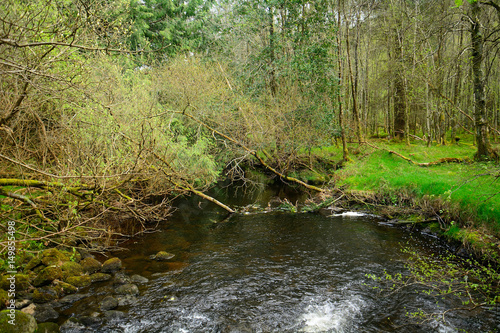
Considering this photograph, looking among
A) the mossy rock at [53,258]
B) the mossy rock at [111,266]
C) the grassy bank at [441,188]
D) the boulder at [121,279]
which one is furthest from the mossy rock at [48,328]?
the grassy bank at [441,188]

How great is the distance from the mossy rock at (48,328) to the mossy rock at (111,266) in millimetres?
2230

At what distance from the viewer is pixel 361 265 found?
716 centimetres

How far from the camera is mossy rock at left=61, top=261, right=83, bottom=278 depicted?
267 inches

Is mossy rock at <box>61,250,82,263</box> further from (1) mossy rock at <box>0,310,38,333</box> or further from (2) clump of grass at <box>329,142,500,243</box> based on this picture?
(2) clump of grass at <box>329,142,500,243</box>

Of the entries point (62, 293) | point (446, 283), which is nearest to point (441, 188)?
point (446, 283)

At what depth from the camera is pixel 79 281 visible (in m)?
6.65

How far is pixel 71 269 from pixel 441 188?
10.3m

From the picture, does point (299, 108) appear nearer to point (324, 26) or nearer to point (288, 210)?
point (324, 26)

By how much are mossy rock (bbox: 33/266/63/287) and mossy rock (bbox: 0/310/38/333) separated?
1.52m

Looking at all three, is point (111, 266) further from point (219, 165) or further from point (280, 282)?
point (219, 165)

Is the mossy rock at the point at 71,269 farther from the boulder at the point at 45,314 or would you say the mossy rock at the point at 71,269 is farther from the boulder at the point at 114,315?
the boulder at the point at 114,315

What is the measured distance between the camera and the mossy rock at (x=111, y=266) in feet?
24.1

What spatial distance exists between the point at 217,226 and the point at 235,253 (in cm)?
296

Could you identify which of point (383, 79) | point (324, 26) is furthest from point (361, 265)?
point (383, 79)
